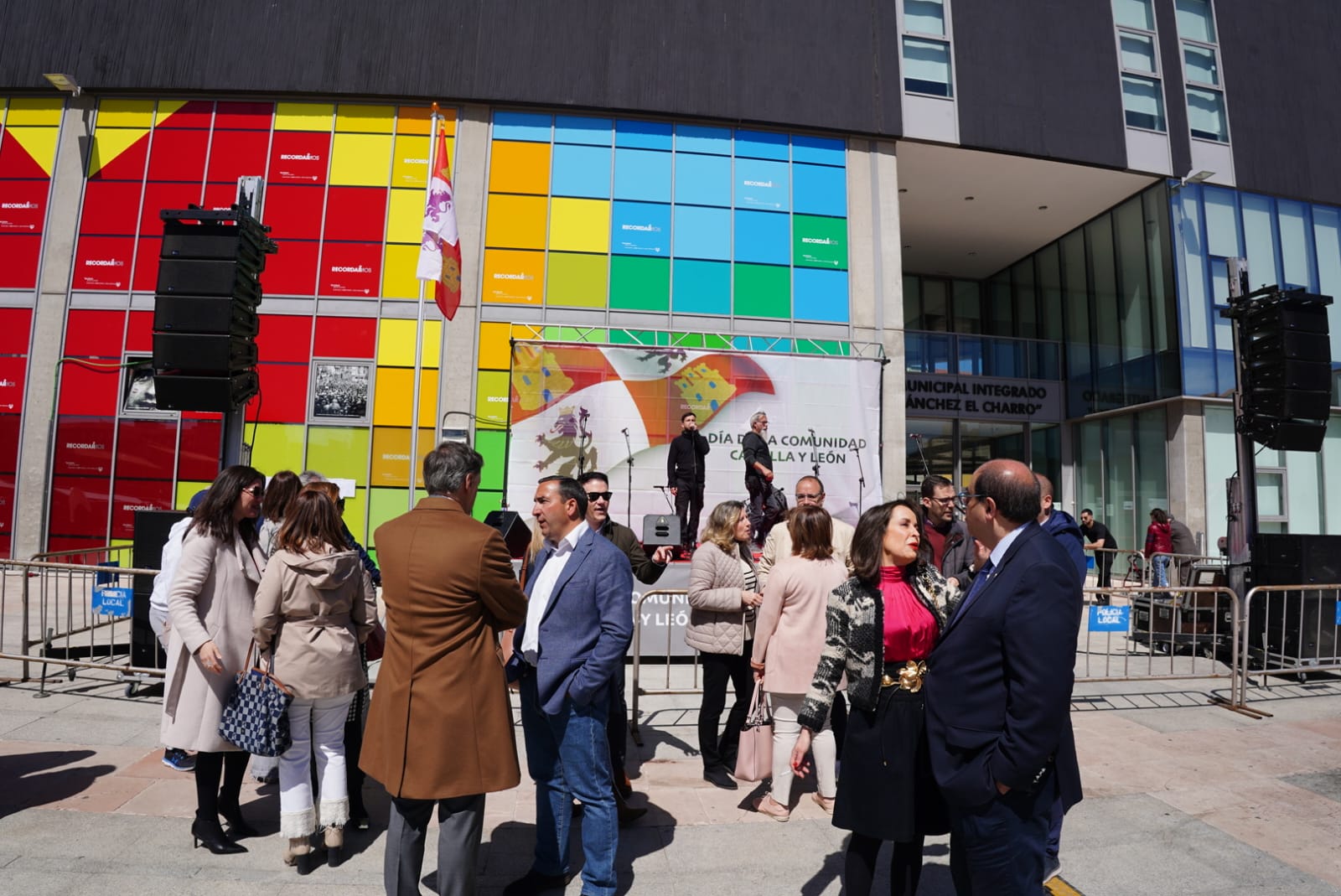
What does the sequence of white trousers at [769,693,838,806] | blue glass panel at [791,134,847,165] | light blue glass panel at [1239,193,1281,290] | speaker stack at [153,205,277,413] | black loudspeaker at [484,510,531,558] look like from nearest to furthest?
black loudspeaker at [484,510,531,558], white trousers at [769,693,838,806], speaker stack at [153,205,277,413], blue glass panel at [791,134,847,165], light blue glass panel at [1239,193,1281,290]

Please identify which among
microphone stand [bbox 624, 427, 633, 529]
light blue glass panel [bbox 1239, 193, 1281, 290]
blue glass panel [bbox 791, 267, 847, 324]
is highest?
light blue glass panel [bbox 1239, 193, 1281, 290]

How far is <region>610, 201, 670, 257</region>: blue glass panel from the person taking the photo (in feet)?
50.0

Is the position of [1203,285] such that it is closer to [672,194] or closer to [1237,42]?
[1237,42]

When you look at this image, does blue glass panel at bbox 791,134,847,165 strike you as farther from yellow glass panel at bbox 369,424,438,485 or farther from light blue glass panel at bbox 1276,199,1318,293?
light blue glass panel at bbox 1276,199,1318,293

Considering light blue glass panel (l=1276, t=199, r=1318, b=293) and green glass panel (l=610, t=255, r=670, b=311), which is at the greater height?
light blue glass panel (l=1276, t=199, r=1318, b=293)

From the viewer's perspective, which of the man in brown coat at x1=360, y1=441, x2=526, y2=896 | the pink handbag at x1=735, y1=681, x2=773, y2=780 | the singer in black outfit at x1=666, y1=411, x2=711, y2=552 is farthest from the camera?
the singer in black outfit at x1=666, y1=411, x2=711, y2=552

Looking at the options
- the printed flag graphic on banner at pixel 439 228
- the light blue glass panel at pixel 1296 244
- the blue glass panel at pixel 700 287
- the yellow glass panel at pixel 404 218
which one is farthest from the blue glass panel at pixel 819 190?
the light blue glass panel at pixel 1296 244

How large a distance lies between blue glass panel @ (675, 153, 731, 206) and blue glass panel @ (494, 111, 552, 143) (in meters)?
2.78

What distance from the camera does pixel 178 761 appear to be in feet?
16.3

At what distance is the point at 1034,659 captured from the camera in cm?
227

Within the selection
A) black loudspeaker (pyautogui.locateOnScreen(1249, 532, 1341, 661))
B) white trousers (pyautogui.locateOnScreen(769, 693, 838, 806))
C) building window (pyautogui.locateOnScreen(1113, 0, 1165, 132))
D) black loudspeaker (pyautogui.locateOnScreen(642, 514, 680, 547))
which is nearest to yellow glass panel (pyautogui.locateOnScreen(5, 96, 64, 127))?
black loudspeaker (pyautogui.locateOnScreen(642, 514, 680, 547))

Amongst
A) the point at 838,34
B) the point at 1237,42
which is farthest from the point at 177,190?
the point at 1237,42

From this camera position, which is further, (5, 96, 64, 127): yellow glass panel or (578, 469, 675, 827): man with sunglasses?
(5, 96, 64, 127): yellow glass panel

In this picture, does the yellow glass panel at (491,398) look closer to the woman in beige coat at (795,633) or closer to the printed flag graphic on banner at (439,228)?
the printed flag graphic on banner at (439,228)
